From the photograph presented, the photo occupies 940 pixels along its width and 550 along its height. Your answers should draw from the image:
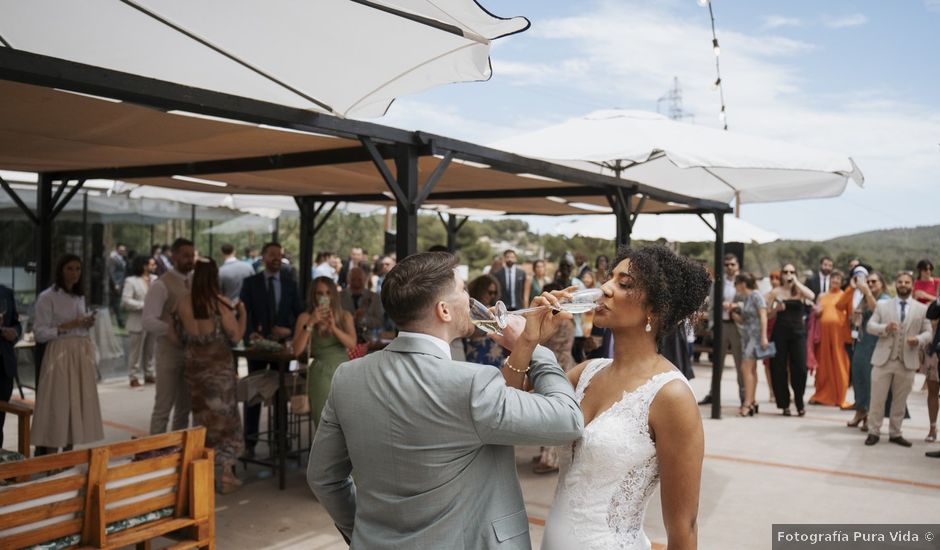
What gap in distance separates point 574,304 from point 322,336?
4.03 meters

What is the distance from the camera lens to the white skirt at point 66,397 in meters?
5.90

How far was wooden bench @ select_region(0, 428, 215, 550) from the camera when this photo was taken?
306cm

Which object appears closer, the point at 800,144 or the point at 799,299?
the point at 800,144

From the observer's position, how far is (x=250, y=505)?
17.8 feet

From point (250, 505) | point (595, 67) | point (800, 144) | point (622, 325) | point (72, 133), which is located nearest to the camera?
point (622, 325)

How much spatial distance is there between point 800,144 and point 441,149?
3.80 metres

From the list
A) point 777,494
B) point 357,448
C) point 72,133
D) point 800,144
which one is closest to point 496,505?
point 357,448

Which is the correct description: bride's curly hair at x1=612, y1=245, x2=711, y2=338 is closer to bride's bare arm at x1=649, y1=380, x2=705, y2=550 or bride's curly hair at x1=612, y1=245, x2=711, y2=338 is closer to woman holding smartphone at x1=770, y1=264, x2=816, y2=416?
bride's bare arm at x1=649, y1=380, x2=705, y2=550

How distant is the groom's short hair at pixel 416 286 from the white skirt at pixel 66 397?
5.22 m

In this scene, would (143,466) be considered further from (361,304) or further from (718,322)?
(718,322)

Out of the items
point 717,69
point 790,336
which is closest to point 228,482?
point 790,336

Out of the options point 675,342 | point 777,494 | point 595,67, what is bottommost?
point 777,494

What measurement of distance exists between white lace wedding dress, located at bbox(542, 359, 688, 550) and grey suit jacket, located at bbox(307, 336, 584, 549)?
0.27m

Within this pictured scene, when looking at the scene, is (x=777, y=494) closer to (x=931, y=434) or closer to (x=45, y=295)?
(x=931, y=434)
